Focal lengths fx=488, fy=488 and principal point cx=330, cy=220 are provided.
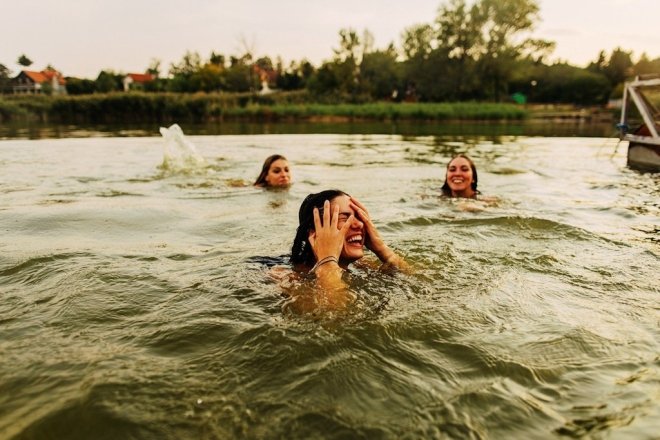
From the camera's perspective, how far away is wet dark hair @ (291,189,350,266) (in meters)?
3.42

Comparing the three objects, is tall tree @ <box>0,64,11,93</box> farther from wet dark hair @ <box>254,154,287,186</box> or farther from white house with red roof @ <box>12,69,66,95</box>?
wet dark hair @ <box>254,154,287,186</box>

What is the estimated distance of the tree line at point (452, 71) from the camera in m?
57.4

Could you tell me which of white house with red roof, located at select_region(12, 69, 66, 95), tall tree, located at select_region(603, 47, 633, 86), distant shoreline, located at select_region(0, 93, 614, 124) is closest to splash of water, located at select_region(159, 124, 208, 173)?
distant shoreline, located at select_region(0, 93, 614, 124)

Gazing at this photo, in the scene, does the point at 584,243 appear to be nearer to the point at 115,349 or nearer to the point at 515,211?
the point at 515,211

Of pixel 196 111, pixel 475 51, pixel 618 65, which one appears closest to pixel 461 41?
pixel 475 51

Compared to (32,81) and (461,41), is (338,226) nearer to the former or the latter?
(461,41)

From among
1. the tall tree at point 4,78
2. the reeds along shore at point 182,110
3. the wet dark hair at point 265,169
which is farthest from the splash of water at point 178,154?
the tall tree at point 4,78

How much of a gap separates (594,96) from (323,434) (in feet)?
229

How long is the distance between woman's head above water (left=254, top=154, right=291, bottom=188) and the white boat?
26.6ft

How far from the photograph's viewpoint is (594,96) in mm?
61031

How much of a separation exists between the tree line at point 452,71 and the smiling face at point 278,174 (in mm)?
41390

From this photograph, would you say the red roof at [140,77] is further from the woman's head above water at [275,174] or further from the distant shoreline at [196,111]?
the woman's head above water at [275,174]

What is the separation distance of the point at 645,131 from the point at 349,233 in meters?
11.3

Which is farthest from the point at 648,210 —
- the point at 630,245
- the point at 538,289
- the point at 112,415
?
the point at 112,415
